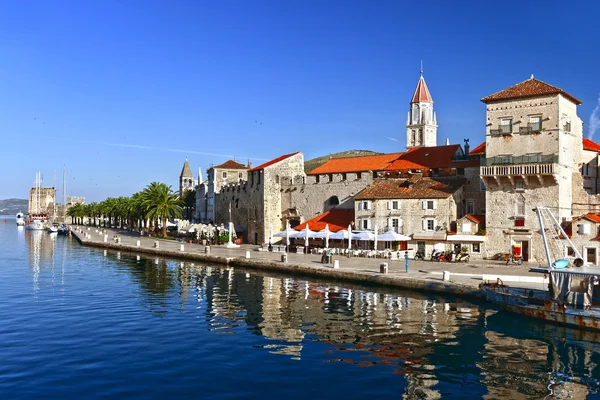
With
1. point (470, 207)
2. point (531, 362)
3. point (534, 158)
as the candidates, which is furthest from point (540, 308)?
point (470, 207)

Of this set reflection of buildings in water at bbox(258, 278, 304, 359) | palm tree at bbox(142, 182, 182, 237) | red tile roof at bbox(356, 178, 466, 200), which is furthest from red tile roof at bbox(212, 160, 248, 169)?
reflection of buildings in water at bbox(258, 278, 304, 359)

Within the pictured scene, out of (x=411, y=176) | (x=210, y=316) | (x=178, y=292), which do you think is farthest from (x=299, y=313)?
(x=411, y=176)

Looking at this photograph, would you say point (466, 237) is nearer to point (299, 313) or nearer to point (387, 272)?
point (387, 272)

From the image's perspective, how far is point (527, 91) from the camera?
4666 centimetres

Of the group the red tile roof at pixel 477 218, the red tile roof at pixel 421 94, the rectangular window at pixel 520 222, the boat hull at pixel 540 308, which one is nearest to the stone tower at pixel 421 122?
the red tile roof at pixel 421 94

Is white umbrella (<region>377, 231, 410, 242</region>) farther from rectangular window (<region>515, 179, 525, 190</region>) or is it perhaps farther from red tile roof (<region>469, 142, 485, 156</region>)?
red tile roof (<region>469, 142, 485, 156</region>)

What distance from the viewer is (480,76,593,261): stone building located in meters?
45.4

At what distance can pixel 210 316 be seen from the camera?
2858cm

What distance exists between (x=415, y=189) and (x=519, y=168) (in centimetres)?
1108

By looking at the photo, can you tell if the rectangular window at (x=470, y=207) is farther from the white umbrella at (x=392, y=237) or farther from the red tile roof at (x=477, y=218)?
the white umbrella at (x=392, y=237)

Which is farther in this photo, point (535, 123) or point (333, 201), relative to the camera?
point (333, 201)

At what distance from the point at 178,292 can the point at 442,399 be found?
75.3 feet

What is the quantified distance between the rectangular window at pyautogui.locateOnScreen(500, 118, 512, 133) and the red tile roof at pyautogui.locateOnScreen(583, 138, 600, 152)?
10719mm

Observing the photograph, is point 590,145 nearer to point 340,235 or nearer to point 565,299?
point 340,235
